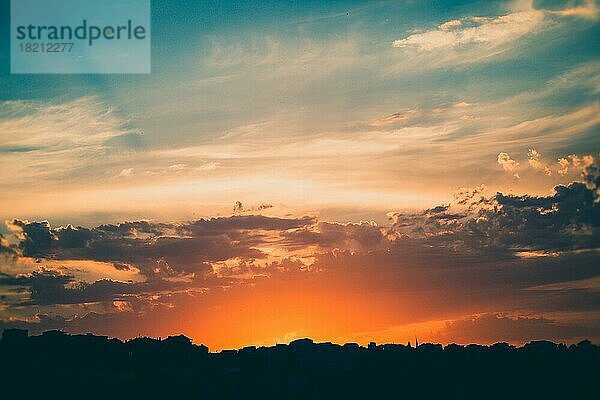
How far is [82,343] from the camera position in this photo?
16938cm

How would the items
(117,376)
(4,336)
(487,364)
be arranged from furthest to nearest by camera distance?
(487,364), (4,336), (117,376)

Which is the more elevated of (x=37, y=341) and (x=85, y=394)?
(x=37, y=341)

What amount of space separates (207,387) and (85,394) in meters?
26.0

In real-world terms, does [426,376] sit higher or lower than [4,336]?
lower

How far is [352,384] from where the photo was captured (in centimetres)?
16675

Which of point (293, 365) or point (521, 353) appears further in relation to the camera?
point (521, 353)

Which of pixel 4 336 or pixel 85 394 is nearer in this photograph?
Result: pixel 85 394

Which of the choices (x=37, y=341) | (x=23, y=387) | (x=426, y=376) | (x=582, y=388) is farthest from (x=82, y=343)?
(x=582, y=388)

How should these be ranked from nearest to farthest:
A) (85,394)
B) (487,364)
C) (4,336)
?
(85,394) < (4,336) < (487,364)

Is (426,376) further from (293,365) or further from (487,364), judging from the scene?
(293,365)

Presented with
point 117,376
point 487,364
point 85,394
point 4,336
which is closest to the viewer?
point 85,394

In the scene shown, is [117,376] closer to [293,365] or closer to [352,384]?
[293,365]

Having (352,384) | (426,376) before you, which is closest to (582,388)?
(426,376)

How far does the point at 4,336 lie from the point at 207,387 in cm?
4846
